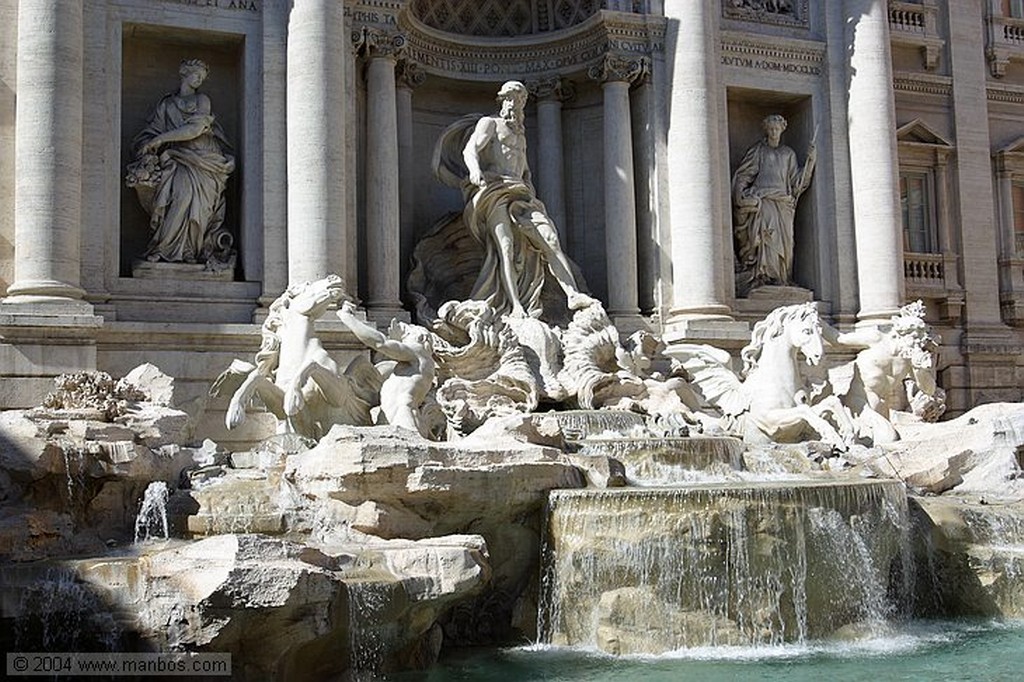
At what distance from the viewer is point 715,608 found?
10.1 meters

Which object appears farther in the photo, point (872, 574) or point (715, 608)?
point (872, 574)

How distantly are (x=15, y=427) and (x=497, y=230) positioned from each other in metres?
7.40

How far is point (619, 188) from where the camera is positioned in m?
17.2

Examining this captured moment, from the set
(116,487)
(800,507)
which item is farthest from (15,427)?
(800,507)

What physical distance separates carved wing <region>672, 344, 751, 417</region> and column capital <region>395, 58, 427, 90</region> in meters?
5.49

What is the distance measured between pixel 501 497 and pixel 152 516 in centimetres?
304

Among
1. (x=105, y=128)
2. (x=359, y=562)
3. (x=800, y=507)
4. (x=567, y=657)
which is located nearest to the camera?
(x=359, y=562)

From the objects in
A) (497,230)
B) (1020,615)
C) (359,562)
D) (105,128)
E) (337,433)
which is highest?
(105,128)

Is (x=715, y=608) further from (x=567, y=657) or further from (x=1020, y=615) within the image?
(x=1020, y=615)

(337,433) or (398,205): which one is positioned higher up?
(398,205)

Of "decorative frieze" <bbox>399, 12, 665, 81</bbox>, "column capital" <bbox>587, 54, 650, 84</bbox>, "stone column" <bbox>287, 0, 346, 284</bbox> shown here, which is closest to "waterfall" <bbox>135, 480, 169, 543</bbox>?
"stone column" <bbox>287, 0, 346, 284</bbox>

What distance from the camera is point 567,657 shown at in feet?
32.2

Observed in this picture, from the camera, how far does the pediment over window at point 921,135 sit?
65.6ft

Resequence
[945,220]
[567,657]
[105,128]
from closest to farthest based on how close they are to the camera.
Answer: [567,657] → [105,128] → [945,220]
